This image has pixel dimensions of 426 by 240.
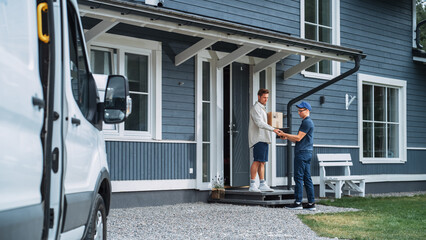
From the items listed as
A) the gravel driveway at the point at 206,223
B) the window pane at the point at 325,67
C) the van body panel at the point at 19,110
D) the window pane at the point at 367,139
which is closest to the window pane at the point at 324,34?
the window pane at the point at 325,67

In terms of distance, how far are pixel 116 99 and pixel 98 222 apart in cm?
95

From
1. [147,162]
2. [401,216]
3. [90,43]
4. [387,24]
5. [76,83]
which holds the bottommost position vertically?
[401,216]

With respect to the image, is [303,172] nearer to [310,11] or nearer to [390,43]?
[310,11]

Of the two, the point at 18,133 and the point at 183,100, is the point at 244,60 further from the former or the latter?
the point at 18,133

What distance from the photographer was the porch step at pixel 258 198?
404 inches

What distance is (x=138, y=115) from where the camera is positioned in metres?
9.99

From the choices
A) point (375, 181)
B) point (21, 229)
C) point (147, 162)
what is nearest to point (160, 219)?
point (147, 162)

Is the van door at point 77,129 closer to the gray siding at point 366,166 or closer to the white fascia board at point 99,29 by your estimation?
the white fascia board at point 99,29

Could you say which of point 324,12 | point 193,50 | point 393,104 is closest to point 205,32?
point 193,50

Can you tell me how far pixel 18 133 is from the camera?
2.55 m

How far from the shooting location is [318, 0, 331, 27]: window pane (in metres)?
13.5

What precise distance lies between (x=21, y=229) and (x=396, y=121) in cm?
1365

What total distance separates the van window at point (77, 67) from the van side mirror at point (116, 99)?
0.15m

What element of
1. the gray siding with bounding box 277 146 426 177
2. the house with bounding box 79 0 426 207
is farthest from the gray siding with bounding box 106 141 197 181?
the gray siding with bounding box 277 146 426 177
